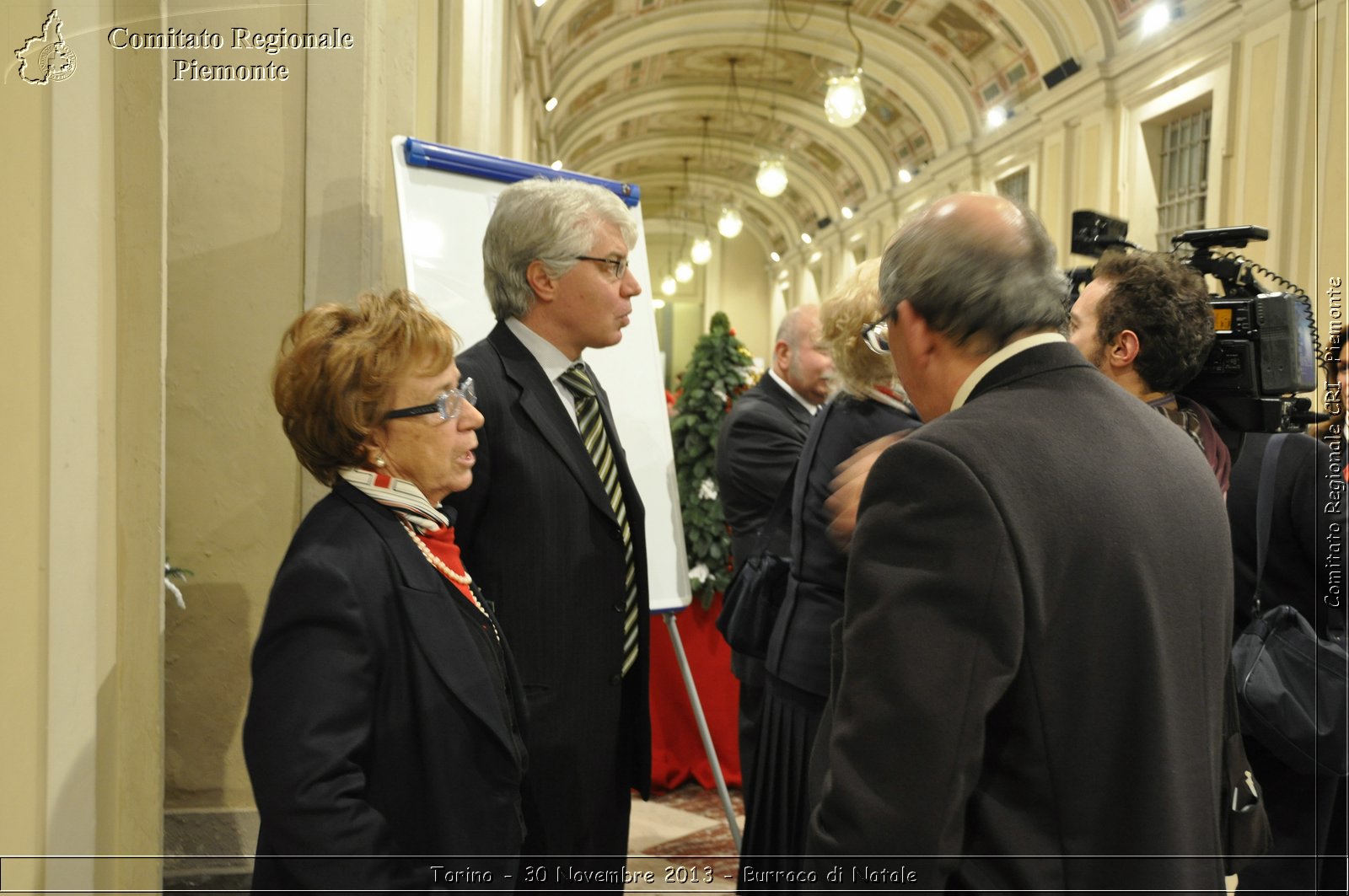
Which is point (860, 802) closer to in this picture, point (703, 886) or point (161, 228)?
point (161, 228)

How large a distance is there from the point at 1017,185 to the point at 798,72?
4552 mm

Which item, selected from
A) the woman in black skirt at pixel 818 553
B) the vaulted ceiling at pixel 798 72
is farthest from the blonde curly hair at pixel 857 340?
the vaulted ceiling at pixel 798 72

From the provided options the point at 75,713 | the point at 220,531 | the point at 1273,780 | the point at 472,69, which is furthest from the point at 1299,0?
the point at 75,713

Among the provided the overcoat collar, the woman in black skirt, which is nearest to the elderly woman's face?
A: the overcoat collar

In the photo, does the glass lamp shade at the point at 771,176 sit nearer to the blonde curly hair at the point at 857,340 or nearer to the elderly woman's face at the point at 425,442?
the blonde curly hair at the point at 857,340

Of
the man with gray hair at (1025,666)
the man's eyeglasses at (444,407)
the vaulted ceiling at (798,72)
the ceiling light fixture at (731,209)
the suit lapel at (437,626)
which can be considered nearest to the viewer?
the man with gray hair at (1025,666)

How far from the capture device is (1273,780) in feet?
7.89

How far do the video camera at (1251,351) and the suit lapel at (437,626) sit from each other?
5.46 ft

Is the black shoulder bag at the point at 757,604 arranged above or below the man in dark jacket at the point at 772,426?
below

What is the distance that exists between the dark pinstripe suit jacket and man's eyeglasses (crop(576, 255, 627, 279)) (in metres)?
0.24

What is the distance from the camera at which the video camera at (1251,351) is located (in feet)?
7.11

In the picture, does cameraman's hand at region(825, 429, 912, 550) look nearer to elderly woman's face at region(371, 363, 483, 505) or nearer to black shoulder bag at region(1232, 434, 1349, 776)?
elderly woman's face at region(371, 363, 483, 505)

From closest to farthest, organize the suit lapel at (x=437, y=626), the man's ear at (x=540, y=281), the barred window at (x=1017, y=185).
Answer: the suit lapel at (x=437, y=626) → the man's ear at (x=540, y=281) → the barred window at (x=1017, y=185)

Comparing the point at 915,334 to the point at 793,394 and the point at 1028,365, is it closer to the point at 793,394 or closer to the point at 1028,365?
the point at 1028,365
